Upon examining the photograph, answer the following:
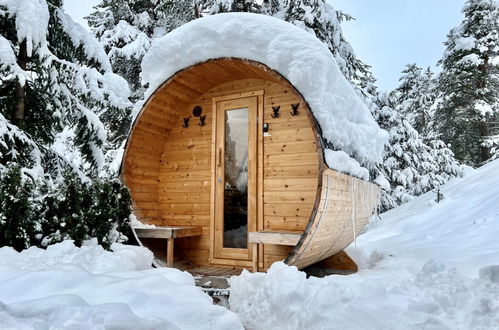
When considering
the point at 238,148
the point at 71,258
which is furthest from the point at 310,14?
the point at 71,258

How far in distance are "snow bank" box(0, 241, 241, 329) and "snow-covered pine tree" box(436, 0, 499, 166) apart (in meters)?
13.1

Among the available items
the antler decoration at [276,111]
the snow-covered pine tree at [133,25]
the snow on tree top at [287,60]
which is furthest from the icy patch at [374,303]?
the snow-covered pine tree at [133,25]

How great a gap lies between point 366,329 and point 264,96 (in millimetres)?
3182

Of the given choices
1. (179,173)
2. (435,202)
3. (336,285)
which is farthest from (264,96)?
(435,202)

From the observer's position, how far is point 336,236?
4242mm

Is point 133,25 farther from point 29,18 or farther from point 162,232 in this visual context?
point 162,232

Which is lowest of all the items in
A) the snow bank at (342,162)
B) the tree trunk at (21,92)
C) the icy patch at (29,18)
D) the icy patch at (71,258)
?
the icy patch at (71,258)

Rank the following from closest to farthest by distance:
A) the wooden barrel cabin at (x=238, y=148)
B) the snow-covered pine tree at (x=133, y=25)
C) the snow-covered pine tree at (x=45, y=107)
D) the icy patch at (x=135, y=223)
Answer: the snow-covered pine tree at (x=45, y=107)
the wooden barrel cabin at (x=238, y=148)
the icy patch at (x=135, y=223)
the snow-covered pine tree at (x=133, y=25)

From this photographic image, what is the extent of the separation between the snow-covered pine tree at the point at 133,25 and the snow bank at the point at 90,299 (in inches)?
317

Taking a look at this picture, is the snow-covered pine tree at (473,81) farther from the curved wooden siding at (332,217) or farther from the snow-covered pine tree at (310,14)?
the curved wooden siding at (332,217)

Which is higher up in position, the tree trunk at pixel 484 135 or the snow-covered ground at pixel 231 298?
the tree trunk at pixel 484 135

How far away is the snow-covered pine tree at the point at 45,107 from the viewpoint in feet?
11.8

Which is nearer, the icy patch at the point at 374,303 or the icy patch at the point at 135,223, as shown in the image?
the icy patch at the point at 374,303

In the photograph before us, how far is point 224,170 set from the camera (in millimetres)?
4969
